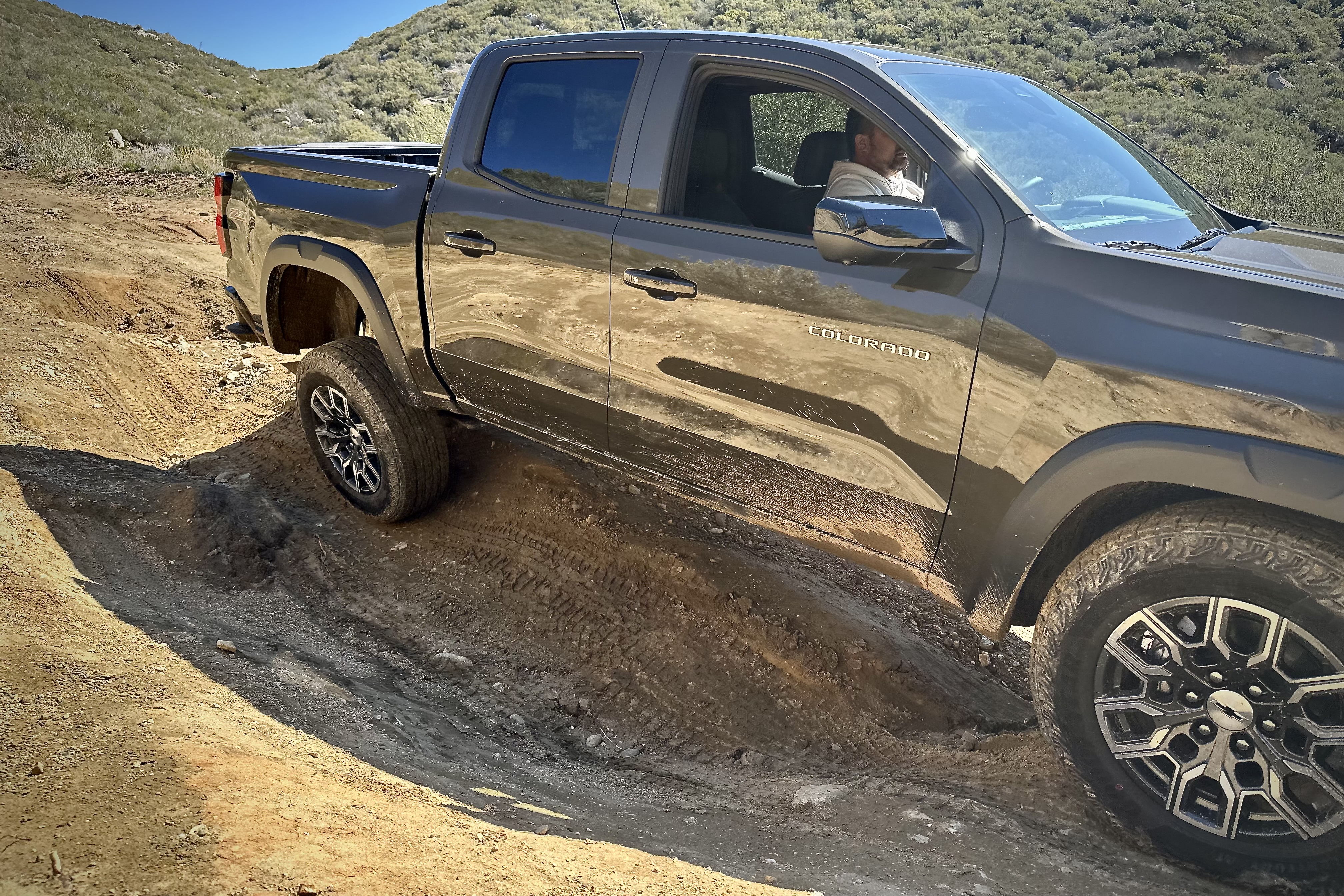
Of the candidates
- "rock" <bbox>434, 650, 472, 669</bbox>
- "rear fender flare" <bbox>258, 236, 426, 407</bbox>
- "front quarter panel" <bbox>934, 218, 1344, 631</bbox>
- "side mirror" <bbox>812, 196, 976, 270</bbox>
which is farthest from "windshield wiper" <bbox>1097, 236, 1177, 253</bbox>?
"rear fender flare" <bbox>258, 236, 426, 407</bbox>

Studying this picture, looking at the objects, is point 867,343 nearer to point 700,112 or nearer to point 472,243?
point 700,112

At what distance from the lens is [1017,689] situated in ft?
11.5

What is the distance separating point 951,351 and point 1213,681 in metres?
1.00

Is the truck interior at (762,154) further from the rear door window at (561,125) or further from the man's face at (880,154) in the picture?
the rear door window at (561,125)

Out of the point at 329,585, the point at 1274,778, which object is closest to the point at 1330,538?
the point at 1274,778

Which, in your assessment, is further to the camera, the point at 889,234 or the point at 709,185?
the point at 709,185

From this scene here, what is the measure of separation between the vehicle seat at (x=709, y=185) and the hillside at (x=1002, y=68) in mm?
8227

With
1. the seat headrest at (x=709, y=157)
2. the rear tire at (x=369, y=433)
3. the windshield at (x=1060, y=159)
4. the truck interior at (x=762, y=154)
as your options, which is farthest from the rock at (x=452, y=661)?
the windshield at (x=1060, y=159)

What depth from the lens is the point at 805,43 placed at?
277 cm

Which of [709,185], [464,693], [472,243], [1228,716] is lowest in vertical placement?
[464,693]

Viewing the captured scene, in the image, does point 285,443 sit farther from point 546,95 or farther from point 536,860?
point 536,860

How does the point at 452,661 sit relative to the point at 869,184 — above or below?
below

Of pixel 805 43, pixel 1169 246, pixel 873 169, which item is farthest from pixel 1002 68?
pixel 1169 246

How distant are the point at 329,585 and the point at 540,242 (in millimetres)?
1866
